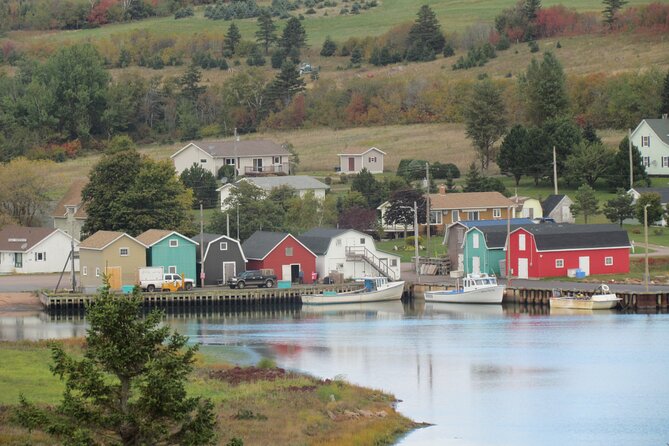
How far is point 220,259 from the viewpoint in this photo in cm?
8075

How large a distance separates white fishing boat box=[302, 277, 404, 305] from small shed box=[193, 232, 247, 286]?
4794 mm

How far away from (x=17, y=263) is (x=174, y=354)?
62537 millimetres

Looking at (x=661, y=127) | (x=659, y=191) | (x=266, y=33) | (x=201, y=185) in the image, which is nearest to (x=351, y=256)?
(x=659, y=191)

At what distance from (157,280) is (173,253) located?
207 cm

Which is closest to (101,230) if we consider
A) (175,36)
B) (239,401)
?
(239,401)

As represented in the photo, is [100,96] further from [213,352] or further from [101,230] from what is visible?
[213,352]

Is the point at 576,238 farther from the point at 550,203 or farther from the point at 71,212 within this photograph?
the point at 71,212

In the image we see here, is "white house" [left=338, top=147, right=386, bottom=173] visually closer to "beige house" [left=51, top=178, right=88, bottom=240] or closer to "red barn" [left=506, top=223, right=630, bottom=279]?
"beige house" [left=51, top=178, right=88, bottom=240]

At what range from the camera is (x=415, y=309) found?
249 ft

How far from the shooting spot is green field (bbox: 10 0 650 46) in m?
184

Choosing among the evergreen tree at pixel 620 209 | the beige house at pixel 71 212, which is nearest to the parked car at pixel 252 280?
the beige house at pixel 71 212

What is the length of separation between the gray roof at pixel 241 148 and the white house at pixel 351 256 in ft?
114

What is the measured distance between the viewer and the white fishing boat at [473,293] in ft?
250

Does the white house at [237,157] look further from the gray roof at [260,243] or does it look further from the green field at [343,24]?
the green field at [343,24]
